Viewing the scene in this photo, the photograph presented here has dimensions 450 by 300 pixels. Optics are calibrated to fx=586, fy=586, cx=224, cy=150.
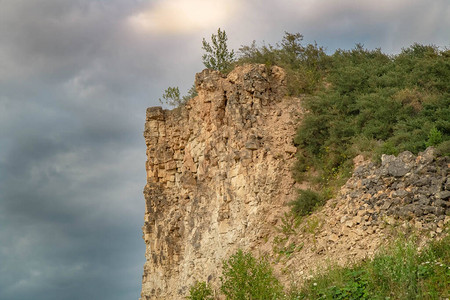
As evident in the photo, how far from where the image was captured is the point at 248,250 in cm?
1911

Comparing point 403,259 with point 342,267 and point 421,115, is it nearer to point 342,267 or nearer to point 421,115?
point 342,267

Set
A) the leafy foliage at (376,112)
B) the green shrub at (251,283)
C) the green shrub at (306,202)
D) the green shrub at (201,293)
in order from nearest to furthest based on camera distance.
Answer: the green shrub at (251,283) < the leafy foliage at (376,112) < the green shrub at (306,202) < the green shrub at (201,293)

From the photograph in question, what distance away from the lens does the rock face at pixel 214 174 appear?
20.0 m

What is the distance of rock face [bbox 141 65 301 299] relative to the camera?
20.0m

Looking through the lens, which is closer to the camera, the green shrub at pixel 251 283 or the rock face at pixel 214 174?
the green shrub at pixel 251 283

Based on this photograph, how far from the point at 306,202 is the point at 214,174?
507 cm

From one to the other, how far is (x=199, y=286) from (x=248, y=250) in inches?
81.8

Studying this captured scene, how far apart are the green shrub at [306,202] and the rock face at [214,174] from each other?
2.83 feet

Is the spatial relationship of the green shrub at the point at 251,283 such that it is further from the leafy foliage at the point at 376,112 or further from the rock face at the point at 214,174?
the leafy foliage at the point at 376,112

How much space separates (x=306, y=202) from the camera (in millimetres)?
18422

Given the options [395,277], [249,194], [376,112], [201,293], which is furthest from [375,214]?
[201,293]

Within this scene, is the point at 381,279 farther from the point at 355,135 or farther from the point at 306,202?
the point at 355,135

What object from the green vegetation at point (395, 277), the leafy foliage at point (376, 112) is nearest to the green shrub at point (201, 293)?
the leafy foliage at point (376, 112)

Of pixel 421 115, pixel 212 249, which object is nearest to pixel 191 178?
pixel 212 249
